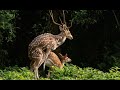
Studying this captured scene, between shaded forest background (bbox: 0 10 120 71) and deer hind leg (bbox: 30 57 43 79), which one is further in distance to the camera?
shaded forest background (bbox: 0 10 120 71)

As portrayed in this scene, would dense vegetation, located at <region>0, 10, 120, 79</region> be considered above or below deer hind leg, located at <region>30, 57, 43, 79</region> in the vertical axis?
above

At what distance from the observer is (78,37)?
1181cm

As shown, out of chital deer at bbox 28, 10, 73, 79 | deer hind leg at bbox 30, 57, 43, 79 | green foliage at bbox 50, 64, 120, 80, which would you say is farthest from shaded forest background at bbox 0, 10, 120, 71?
green foliage at bbox 50, 64, 120, 80

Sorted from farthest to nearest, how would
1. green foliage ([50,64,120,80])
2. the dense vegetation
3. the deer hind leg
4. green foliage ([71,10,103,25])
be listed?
the dense vegetation, green foliage ([71,10,103,25]), the deer hind leg, green foliage ([50,64,120,80])

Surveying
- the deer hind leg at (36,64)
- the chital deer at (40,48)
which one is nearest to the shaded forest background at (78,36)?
the chital deer at (40,48)

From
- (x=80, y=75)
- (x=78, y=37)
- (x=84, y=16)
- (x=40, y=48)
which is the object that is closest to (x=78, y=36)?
(x=78, y=37)

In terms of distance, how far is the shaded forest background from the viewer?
34.2 ft

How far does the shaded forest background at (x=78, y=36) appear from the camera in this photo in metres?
10.4

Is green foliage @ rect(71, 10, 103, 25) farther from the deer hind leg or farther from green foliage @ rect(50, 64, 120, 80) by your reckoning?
green foliage @ rect(50, 64, 120, 80)

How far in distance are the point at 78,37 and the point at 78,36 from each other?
0.05 meters

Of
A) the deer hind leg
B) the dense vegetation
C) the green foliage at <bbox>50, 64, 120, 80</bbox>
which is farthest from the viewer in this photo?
the dense vegetation

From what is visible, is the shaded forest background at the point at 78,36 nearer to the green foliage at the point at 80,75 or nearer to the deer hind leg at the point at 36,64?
the deer hind leg at the point at 36,64

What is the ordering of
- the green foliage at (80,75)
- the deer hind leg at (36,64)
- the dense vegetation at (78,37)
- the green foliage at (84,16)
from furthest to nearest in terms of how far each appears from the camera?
the dense vegetation at (78,37)
the green foliage at (84,16)
the deer hind leg at (36,64)
the green foliage at (80,75)

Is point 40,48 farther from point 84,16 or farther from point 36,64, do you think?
point 84,16
